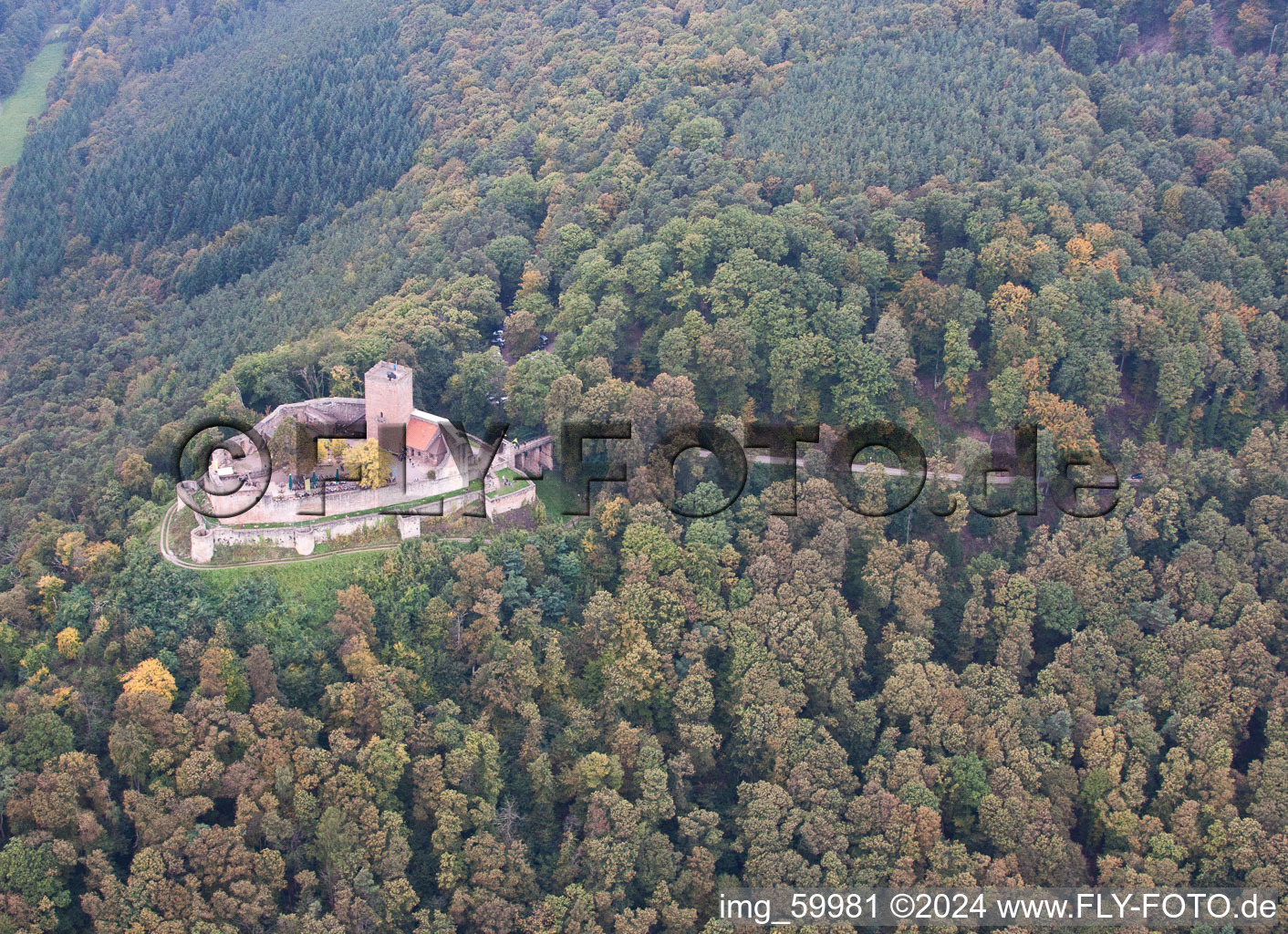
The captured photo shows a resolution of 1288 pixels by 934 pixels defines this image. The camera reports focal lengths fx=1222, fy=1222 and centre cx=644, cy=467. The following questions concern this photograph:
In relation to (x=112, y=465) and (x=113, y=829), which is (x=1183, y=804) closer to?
(x=113, y=829)

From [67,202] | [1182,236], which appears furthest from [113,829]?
[67,202]

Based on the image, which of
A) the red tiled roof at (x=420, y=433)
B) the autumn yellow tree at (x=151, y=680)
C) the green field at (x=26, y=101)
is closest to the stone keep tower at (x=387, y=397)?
the red tiled roof at (x=420, y=433)

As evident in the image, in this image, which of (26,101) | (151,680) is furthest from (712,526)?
(26,101)

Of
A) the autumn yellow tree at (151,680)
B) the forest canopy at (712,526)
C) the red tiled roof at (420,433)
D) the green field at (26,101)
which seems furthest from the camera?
the green field at (26,101)

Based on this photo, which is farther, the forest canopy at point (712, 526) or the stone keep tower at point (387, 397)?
the stone keep tower at point (387, 397)

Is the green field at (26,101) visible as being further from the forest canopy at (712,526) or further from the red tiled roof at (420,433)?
the red tiled roof at (420,433)

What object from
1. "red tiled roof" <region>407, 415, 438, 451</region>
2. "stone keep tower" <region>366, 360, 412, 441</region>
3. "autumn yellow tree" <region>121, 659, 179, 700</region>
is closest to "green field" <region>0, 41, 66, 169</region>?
"stone keep tower" <region>366, 360, 412, 441</region>
